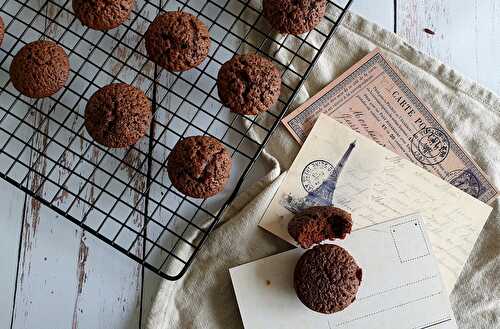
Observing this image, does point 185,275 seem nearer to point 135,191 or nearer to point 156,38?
point 135,191

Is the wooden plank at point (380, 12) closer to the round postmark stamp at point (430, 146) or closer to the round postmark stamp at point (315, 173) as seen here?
the round postmark stamp at point (430, 146)

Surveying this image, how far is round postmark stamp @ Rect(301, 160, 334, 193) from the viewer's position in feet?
5.79

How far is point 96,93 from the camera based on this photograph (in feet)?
5.37

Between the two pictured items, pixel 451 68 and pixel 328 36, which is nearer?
pixel 328 36

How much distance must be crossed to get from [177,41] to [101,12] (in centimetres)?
21

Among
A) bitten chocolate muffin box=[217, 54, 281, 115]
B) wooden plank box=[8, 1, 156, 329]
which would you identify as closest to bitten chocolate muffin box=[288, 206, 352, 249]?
bitten chocolate muffin box=[217, 54, 281, 115]

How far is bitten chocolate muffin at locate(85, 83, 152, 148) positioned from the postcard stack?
1.35 feet

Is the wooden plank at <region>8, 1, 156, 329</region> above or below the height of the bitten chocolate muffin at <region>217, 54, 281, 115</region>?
below

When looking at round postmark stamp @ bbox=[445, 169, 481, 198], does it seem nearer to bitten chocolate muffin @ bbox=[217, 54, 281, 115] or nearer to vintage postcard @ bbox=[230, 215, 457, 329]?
vintage postcard @ bbox=[230, 215, 457, 329]

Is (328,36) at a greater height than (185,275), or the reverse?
(328,36)

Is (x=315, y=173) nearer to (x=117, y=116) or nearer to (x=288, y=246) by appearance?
(x=288, y=246)

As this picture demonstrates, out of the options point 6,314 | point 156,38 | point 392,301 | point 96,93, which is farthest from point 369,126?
point 6,314

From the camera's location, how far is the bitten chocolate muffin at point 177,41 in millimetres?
1623

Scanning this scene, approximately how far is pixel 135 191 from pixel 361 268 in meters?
0.65
